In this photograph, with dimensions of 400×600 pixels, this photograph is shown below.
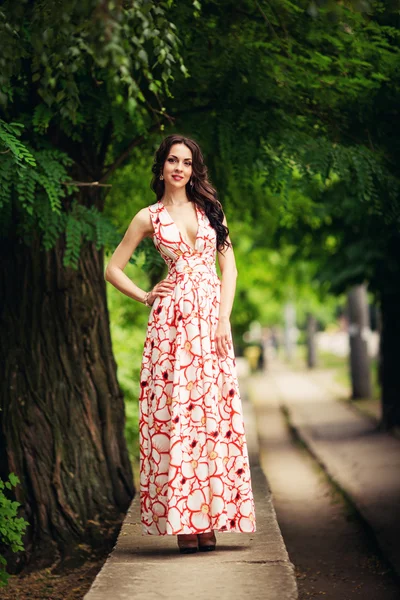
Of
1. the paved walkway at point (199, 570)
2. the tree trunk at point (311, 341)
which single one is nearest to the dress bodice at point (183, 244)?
the paved walkway at point (199, 570)

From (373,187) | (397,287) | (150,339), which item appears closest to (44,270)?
(150,339)

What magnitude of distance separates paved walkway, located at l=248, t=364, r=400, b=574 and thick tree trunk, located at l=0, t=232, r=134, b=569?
2504 mm

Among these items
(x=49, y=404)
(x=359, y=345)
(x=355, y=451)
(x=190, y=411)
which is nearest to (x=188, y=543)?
(x=190, y=411)

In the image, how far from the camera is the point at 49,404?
7375 millimetres

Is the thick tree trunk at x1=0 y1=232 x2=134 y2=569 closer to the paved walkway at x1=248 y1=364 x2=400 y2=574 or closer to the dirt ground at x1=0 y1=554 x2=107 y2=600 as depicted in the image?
the dirt ground at x1=0 y1=554 x2=107 y2=600

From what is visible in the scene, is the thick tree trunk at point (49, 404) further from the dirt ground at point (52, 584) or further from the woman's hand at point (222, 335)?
the woman's hand at point (222, 335)

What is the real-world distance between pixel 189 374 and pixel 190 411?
0.69 feet

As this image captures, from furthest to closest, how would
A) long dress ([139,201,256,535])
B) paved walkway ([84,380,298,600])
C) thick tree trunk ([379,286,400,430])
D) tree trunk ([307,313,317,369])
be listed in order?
tree trunk ([307,313,317,369])
thick tree trunk ([379,286,400,430])
long dress ([139,201,256,535])
paved walkway ([84,380,298,600])

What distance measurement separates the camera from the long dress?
17.3 feet

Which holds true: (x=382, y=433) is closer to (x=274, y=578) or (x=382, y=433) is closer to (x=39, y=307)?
(x=39, y=307)

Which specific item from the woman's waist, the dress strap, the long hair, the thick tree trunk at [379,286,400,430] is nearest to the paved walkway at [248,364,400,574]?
the thick tree trunk at [379,286,400,430]

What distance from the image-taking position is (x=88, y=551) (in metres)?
7.30

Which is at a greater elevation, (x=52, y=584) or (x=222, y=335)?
(x=222, y=335)

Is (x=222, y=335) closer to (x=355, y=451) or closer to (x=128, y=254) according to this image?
(x=128, y=254)
